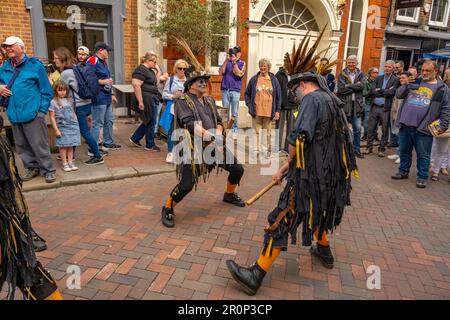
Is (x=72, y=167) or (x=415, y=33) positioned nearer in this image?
(x=72, y=167)

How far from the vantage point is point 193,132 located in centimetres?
396

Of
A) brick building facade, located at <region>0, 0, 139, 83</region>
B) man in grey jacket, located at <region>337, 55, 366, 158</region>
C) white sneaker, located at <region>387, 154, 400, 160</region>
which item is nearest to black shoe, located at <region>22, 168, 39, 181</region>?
brick building facade, located at <region>0, 0, 139, 83</region>

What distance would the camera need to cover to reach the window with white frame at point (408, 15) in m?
14.8

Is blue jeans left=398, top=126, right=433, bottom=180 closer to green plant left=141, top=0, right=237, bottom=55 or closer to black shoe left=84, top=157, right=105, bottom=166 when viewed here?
green plant left=141, top=0, right=237, bottom=55

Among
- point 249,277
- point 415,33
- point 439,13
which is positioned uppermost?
point 439,13

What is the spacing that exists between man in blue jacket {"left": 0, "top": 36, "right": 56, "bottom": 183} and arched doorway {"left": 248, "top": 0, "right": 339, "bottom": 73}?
22.6 ft

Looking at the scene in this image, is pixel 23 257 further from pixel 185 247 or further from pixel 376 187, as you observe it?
pixel 376 187

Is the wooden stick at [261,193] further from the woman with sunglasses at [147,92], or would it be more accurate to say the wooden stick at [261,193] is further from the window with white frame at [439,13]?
the window with white frame at [439,13]

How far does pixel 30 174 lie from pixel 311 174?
4.30m

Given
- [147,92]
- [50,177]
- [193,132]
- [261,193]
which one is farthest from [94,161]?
[261,193]

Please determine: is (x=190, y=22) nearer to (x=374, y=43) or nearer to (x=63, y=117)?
(x=63, y=117)

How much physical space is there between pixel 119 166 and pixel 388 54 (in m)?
13.2

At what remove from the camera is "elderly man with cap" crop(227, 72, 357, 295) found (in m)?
2.82
